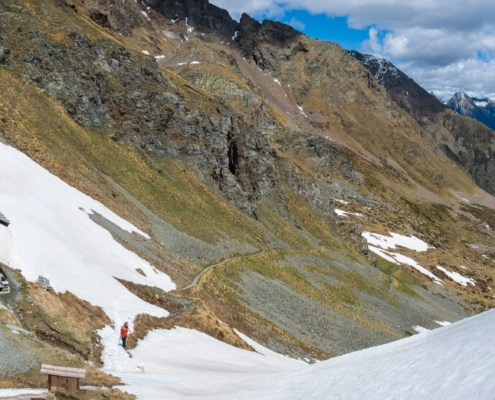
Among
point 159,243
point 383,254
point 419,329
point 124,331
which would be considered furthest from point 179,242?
point 383,254

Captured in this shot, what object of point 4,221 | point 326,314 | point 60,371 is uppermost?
point 4,221

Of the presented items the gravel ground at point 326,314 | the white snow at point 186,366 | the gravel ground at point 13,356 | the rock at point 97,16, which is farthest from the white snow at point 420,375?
the rock at point 97,16

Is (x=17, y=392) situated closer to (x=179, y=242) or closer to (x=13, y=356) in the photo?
(x=13, y=356)

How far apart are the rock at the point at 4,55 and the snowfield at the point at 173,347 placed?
23214 millimetres

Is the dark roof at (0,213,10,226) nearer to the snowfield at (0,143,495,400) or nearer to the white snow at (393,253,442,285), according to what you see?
the snowfield at (0,143,495,400)

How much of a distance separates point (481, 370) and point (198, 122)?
68.1 meters

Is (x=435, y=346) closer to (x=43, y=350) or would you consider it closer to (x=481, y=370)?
(x=481, y=370)

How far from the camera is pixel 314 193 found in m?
→ 85.7

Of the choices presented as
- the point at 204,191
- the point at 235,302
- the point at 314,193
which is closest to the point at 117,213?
the point at 235,302

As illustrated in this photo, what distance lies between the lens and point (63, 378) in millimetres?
13391

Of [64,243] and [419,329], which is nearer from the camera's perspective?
[64,243]

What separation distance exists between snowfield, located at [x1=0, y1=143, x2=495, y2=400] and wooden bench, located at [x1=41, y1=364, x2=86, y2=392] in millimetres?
1369

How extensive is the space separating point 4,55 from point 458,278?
95867 mm

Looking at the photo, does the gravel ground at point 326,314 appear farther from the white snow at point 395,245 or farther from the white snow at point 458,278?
the white snow at point 458,278
